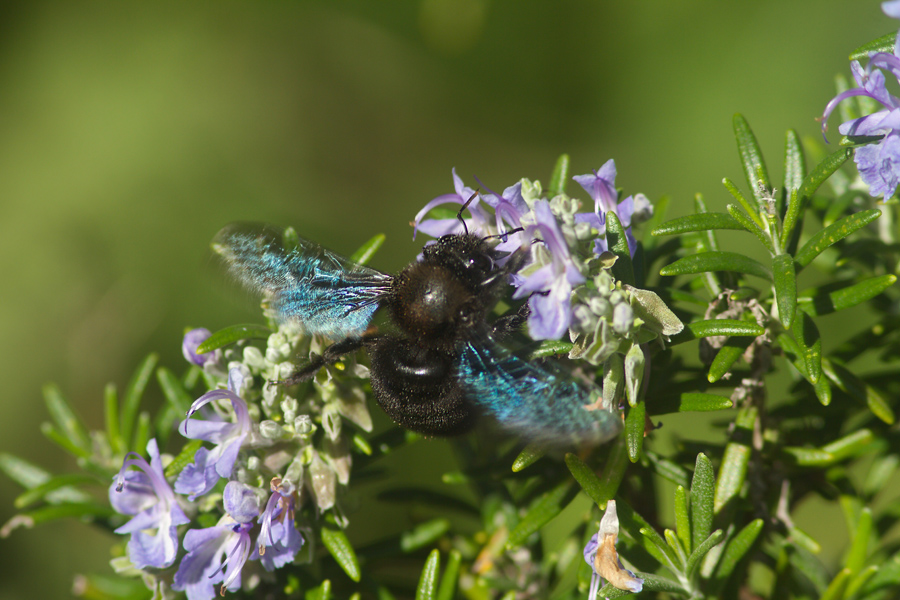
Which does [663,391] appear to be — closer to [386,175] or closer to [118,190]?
[386,175]

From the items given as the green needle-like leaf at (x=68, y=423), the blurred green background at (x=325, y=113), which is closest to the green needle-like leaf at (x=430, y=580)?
the green needle-like leaf at (x=68, y=423)

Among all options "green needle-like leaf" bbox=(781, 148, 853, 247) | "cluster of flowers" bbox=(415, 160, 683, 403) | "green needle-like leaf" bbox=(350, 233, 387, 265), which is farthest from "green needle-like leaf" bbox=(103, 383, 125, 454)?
"green needle-like leaf" bbox=(781, 148, 853, 247)

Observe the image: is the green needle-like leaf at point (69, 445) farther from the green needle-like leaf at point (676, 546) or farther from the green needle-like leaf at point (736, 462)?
the green needle-like leaf at point (736, 462)

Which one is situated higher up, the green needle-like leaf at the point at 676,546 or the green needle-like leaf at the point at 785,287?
the green needle-like leaf at the point at 785,287

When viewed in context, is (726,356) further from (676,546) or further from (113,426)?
(113,426)

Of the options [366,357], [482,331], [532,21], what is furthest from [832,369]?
[532,21]

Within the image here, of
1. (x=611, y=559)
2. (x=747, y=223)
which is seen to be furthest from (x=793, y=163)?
(x=611, y=559)
